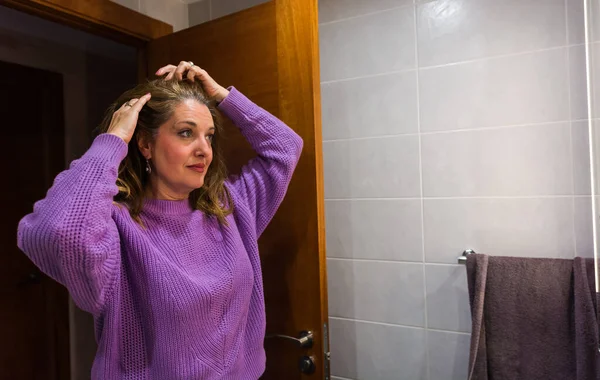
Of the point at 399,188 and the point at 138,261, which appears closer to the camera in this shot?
the point at 138,261

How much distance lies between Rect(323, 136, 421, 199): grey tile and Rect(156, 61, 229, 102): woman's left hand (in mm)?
506

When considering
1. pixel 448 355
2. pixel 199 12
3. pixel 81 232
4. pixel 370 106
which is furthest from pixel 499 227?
pixel 199 12

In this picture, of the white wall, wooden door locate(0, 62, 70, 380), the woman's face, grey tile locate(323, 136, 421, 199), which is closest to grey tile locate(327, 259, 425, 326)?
the white wall

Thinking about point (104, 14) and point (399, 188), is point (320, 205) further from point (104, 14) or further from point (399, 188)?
point (104, 14)

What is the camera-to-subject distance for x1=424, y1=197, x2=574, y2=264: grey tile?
117cm

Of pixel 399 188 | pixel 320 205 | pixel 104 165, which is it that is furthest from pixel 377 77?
pixel 104 165

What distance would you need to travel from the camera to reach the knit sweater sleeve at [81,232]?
711 mm

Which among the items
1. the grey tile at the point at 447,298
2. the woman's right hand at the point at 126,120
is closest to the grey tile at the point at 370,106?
the grey tile at the point at 447,298

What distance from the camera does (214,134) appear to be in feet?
3.56

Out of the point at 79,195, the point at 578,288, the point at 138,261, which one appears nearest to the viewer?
the point at 79,195

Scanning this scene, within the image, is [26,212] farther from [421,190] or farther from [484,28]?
[484,28]

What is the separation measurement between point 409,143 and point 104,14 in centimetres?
111

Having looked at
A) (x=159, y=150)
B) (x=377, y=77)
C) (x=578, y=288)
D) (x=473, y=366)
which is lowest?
(x=473, y=366)

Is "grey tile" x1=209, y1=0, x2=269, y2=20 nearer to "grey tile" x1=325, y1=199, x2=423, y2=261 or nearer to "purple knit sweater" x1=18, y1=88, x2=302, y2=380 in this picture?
"purple knit sweater" x1=18, y1=88, x2=302, y2=380
